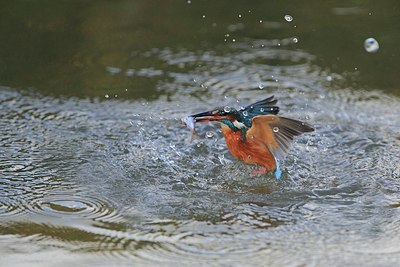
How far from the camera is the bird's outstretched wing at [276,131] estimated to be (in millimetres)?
4227

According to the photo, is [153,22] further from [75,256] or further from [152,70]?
[75,256]

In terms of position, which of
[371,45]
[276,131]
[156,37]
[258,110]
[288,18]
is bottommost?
[276,131]

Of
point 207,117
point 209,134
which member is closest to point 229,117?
point 207,117

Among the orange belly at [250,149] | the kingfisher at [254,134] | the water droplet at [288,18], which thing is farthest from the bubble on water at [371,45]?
the orange belly at [250,149]

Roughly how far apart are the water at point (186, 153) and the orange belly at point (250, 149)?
0.31ft

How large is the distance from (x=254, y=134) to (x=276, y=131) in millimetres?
136

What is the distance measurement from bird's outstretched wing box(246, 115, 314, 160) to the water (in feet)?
0.51

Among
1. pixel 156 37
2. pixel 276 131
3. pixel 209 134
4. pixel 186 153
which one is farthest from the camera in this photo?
pixel 156 37

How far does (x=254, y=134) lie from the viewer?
4383 mm

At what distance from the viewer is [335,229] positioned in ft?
12.0

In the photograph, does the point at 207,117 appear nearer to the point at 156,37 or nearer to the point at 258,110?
the point at 258,110

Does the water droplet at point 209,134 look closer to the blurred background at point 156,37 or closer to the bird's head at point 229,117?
the bird's head at point 229,117

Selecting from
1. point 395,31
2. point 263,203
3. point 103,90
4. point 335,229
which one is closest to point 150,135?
point 103,90

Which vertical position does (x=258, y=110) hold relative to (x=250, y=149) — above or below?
above
